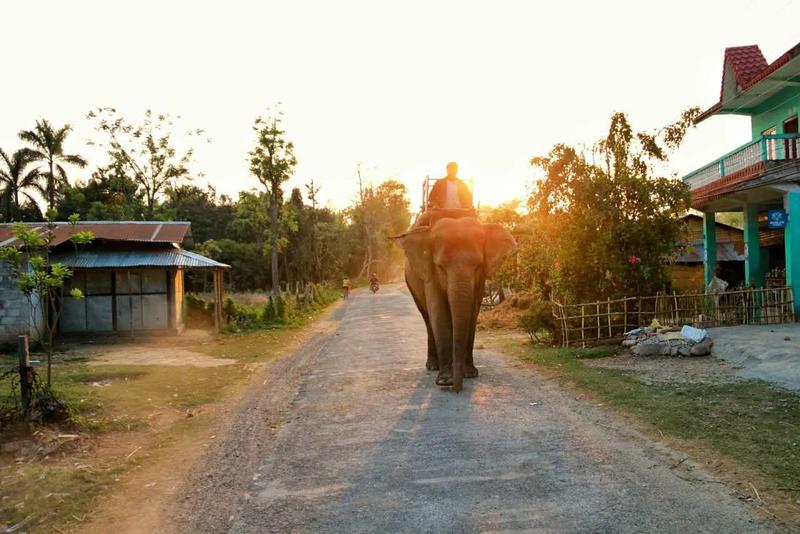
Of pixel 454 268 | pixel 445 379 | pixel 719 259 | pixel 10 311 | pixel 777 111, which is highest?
pixel 777 111

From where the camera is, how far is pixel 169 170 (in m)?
36.3

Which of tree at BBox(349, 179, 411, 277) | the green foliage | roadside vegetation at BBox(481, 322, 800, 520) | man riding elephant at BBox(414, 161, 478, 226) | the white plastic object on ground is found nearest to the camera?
roadside vegetation at BBox(481, 322, 800, 520)

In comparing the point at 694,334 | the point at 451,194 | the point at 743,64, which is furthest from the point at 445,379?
the point at 743,64

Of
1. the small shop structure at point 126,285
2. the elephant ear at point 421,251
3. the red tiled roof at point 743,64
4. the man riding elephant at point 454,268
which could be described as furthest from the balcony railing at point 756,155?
the small shop structure at point 126,285

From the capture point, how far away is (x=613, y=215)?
12586 mm

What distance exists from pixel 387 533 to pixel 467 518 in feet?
1.83

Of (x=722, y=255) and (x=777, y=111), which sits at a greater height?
(x=777, y=111)

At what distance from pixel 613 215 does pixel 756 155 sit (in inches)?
224

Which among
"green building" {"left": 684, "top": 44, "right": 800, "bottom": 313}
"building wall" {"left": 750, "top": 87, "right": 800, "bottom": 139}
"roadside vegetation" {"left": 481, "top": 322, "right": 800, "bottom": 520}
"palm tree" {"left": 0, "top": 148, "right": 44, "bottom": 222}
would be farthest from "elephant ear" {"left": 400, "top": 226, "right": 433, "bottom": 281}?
"palm tree" {"left": 0, "top": 148, "right": 44, "bottom": 222}

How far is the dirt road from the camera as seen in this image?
158 inches

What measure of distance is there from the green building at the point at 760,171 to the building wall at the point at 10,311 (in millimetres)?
16745

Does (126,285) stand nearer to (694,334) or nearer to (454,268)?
(454,268)

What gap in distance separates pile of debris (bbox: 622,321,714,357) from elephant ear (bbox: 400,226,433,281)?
16.5ft

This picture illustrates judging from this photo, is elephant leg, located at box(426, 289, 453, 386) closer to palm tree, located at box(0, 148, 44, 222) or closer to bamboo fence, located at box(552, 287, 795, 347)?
bamboo fence, located at box(552, 287, 795, 347)
